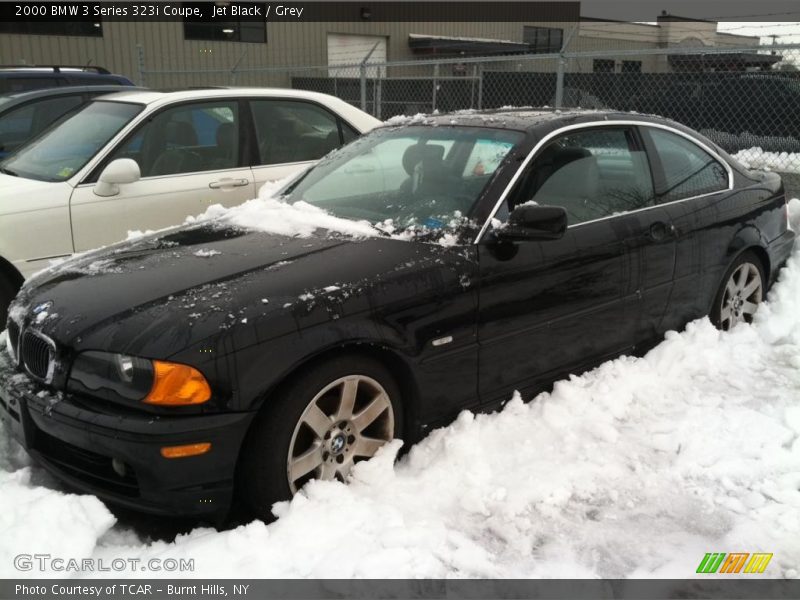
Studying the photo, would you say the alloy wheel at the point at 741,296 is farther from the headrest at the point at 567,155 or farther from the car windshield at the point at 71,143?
the car windshield at the point at 71,143

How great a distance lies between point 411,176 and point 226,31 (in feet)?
63.3

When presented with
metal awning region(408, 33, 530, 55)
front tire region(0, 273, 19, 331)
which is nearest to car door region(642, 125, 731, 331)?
front tire region(0, 273, 19, 331)

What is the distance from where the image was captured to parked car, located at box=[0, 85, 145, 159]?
6668 millimetres

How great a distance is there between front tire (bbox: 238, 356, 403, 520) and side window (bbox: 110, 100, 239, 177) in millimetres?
3032

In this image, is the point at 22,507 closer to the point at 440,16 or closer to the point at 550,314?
the point at 550,314

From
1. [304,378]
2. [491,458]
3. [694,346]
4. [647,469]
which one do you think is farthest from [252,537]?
[694,346]

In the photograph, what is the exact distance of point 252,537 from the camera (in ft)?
8.64

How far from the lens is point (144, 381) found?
2562 millimetres

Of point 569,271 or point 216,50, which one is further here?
point 216,50

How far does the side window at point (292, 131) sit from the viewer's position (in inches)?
225

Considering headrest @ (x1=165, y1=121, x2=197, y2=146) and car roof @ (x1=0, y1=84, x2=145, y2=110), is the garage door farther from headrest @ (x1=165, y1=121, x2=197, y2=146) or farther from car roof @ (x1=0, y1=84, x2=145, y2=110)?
headrest @ (x1=165, y1=121, x2=197, y2=146)

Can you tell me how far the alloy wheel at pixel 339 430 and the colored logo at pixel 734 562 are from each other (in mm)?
1326

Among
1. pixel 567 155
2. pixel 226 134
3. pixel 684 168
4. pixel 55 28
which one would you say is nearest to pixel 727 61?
pixel 684 168

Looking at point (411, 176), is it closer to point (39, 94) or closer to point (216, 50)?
point (39, 94)
